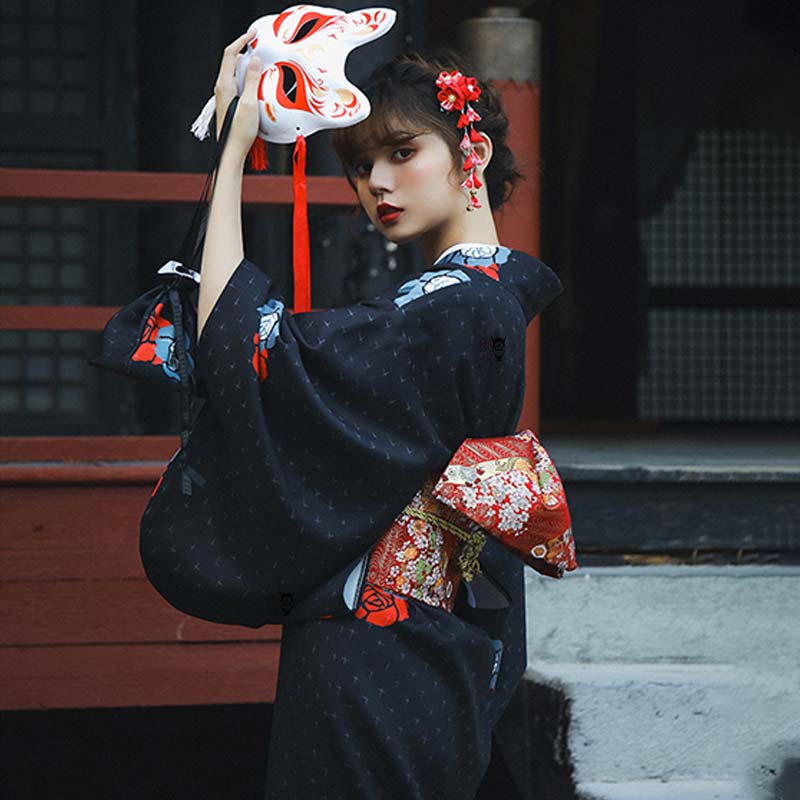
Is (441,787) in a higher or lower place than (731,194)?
lower

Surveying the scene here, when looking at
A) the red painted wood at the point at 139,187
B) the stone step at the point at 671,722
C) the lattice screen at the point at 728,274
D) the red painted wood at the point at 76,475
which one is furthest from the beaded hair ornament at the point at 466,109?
the lattice screen at the point at 728,274

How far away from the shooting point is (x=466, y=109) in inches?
92.3

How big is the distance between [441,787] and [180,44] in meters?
3.18

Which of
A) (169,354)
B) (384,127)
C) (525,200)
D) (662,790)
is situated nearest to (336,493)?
(169,354)

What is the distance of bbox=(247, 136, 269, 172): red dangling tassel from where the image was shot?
2.31 m

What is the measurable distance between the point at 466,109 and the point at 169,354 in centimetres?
67

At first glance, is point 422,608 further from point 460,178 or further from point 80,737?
point 80,737

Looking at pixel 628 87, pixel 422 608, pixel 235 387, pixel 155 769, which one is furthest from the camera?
pixel 628 87

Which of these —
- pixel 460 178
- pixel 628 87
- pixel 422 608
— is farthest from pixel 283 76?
pixel 628 87

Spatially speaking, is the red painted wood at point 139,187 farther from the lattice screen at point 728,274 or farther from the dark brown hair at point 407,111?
the lattice screen at point 728,274

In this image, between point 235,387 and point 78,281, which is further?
point 78,281

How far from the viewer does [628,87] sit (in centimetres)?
820

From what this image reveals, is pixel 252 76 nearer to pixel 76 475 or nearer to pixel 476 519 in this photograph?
pixel 476 519

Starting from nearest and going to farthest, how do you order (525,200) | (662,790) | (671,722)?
(662,790) < (671,722) < (525,200)
